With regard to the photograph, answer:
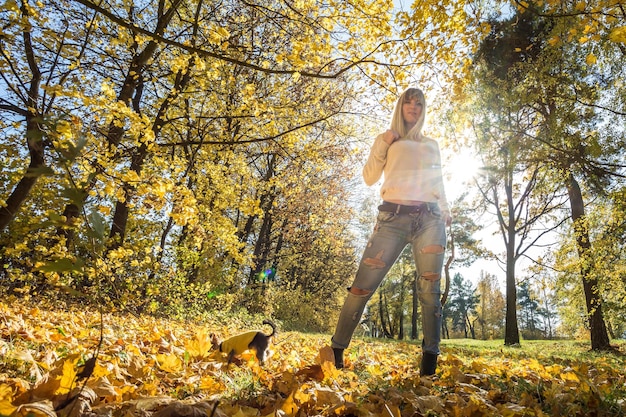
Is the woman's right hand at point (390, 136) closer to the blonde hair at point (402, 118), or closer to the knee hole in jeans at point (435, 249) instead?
the blonde hair at point (402, 118)

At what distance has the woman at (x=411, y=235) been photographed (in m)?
2.66

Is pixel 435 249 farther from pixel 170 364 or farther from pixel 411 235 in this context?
pixel 170 364

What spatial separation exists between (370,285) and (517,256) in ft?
44.1

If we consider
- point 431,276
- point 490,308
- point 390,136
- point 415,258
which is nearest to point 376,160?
point 390,136

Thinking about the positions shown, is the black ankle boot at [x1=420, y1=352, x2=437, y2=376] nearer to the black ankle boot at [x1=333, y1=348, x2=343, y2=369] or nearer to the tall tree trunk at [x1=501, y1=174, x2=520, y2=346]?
the black ankle boot at [x1=333, y1=348, x2=343, y2=369]

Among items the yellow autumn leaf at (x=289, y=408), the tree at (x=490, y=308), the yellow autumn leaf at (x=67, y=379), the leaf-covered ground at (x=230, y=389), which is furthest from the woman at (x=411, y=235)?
the tree at (x=490, y=308)

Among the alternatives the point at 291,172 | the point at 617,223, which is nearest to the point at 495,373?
the point at 617,223

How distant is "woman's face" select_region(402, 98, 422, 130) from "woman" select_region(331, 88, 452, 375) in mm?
216

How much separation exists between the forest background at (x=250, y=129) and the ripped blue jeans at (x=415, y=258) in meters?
1.27

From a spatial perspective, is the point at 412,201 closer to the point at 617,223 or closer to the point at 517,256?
the point at 617,223

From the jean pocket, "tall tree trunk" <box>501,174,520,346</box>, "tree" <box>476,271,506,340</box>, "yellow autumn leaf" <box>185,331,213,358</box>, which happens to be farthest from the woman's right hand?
"tree" <box>476,271,506,340</box>

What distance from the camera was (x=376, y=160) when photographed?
3.07 meters

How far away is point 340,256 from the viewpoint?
79.3 ft

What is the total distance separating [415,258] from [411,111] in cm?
119
